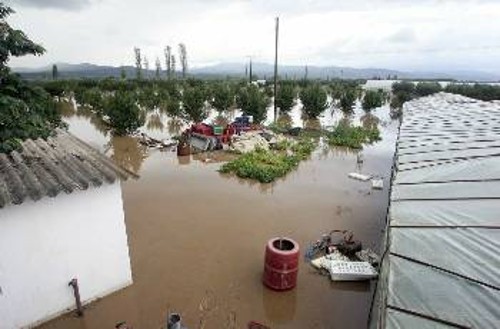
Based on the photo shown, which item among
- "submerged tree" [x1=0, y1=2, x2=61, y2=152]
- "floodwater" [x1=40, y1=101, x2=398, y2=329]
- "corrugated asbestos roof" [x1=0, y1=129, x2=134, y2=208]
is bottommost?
"floodwater" [x1=40, y1=101, x2=398, y2=329]

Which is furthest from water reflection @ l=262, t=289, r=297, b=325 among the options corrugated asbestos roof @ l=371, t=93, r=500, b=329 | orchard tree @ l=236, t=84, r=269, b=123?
orchard tree @ l=236, t=84, r=269, b=123

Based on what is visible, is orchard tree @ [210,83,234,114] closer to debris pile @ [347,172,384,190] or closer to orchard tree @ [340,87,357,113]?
orchard tree @ [340,87,357,113]

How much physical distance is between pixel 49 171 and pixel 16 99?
191 cm

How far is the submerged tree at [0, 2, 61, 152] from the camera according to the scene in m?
5.56

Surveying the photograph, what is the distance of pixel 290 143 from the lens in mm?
22328

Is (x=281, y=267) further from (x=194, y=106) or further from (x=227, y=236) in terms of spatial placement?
(x=194, y=106)

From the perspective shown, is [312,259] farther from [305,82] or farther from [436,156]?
[305,82]

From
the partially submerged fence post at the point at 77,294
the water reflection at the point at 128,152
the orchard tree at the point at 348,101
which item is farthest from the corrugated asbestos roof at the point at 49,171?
the orchard tree at the point at 348,101

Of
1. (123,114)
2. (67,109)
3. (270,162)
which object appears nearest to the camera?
(270,162)

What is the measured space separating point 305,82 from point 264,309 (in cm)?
4982

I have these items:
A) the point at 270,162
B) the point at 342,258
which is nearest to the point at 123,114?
the point at 270,162

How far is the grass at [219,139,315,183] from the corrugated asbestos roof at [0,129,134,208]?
847 centimetres

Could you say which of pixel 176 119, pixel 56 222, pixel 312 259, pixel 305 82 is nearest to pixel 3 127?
pixel 56 222

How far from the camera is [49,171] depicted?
7.34m
